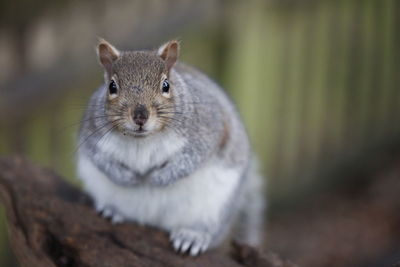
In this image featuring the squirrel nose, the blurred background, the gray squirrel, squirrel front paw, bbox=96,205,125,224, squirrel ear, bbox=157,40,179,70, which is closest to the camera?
the squirrel nose

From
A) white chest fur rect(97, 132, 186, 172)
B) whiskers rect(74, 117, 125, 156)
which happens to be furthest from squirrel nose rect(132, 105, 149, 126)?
white chest fur rect(97, 132, 186, 172)

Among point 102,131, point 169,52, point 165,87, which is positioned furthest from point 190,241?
point 169,52

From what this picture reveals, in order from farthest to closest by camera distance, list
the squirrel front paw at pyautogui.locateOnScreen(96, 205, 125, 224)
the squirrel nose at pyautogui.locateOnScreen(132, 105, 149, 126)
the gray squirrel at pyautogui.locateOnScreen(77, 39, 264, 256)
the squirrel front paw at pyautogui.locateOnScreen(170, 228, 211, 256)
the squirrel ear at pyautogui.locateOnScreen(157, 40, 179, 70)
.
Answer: the squirrel front paw at pyautogui.locateOnScreen(96, 205, 125, 224)
the squirrel front paw at pyautogui.locateOnScreen(170, 228, 211, 256)
the squirrel ear at pyautogui.locateOnScreen(157, 40, 179, 70)
the gray squirrel at pyautogui.locateOnScreen(77, 39, 264, 256)
the squirrel nose at pyautogui.locateOnScreen(132, 105, 149, 126)

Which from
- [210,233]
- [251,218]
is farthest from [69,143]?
[210,233]

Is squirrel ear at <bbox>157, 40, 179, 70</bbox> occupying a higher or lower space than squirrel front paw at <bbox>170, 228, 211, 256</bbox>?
higher

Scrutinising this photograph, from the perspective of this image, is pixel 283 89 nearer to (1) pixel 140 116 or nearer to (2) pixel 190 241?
(2) pixel 190 241

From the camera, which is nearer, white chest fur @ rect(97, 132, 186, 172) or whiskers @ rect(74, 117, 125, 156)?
whiskers @ rect(74, 117, 125, 156)

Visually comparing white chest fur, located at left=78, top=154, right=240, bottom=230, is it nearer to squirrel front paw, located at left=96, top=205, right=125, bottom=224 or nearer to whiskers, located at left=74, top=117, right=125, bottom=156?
squirrel front paw, located at left=96, top=205, right=125, bottom=224
